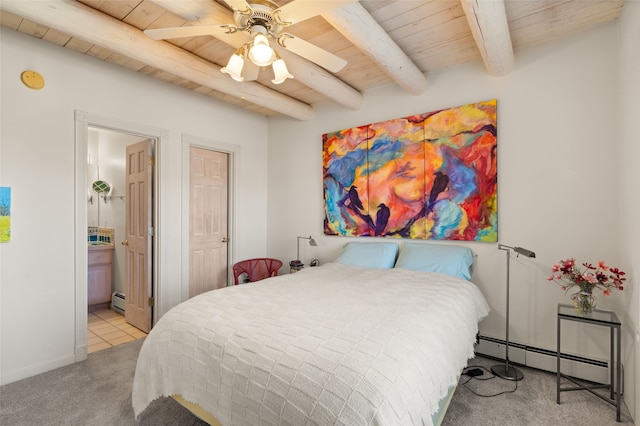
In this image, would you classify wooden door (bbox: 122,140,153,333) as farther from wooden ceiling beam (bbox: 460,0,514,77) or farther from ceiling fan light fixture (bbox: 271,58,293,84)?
wooden ceiling beam (bbox: 460,0,514,77)

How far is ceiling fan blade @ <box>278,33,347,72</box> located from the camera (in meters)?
1.81

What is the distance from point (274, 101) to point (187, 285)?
2.30m

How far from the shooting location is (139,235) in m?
3.46

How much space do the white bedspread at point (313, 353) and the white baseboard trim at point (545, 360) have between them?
82 cm

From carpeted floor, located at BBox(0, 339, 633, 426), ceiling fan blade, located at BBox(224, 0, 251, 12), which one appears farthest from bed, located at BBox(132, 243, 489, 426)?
ceiling fan blade, located at BBox(224, 0, 251, 12)

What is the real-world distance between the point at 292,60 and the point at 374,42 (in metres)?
0.70

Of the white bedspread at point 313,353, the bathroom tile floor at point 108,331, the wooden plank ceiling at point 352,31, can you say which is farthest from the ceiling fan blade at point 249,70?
the bathroom tile floor at point 108,331

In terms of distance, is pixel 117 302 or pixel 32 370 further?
pixel 117 302

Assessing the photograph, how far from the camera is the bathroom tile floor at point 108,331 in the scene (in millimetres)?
3114

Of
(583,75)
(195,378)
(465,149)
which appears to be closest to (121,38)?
(195,378)

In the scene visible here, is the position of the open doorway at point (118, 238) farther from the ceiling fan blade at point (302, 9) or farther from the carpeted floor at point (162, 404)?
the ceiling fan blade at point (302, 9)

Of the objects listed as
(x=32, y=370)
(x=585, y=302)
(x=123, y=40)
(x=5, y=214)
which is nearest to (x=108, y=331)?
(x=32, y=370)

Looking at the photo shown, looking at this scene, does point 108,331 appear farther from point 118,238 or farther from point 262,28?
point 262,28

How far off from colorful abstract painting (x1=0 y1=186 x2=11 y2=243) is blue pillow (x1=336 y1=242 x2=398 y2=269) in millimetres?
2755
